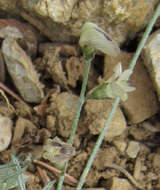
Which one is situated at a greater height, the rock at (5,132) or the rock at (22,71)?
the rock at (22,71)

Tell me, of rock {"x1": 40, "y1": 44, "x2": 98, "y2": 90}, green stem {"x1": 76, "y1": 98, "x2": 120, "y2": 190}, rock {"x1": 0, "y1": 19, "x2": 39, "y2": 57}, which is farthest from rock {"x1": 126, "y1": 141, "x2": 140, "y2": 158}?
rock {"x1": 0, "y1": 19, "x2": 39, "y2": 57}

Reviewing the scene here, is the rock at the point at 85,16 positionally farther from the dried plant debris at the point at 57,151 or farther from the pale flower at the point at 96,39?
the dried plant debris at the point at 57,151

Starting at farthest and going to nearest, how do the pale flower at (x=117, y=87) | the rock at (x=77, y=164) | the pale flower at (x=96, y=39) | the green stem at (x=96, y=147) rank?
the rock at (x=77, y=164) → the green stem at (x=96, y=147) → the pale flower at (x=117, y=87) → the pale flower at (x=96, y=39)

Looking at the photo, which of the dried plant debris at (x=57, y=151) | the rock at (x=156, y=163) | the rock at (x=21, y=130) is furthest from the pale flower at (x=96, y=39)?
the rock at (x=156, y=163)

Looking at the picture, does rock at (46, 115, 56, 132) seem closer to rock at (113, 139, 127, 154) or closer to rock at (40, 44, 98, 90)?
rock at (40, 44, 98, 90)

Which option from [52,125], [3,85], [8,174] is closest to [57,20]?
[3,85]

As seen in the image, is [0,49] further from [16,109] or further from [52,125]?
[52,125]
